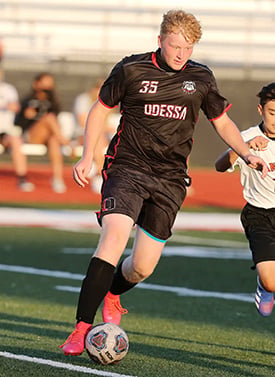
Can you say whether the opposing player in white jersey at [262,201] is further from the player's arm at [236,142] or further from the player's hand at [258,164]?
the player's hand at [258,164]

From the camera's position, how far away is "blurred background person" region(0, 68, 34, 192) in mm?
17875

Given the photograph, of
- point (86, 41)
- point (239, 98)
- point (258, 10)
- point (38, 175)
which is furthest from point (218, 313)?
point (258, 10)

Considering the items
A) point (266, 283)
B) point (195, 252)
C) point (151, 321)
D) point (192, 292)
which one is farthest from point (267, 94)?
point (195, 252)

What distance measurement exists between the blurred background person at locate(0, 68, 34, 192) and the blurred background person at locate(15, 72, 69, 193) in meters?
0.36

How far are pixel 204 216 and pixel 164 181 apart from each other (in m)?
10.2

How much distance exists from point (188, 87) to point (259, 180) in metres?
0.90

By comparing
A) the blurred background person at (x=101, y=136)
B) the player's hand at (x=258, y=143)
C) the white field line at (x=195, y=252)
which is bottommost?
the blurred background person at (x=101, y=136)

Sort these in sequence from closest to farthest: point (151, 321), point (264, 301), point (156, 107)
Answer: point (156, 107) → point (264, 301) → point (151, 321)

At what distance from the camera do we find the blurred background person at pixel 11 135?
1788 cm

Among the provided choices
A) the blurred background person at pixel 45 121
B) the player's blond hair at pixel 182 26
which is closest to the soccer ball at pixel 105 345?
the player's blond hair at pixel 182 26

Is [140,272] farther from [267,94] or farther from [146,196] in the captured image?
[267,94]

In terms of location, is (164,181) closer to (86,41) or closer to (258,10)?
(86,41)

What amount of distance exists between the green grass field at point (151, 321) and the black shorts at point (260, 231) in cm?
59

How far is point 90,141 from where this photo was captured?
17.7 feet
